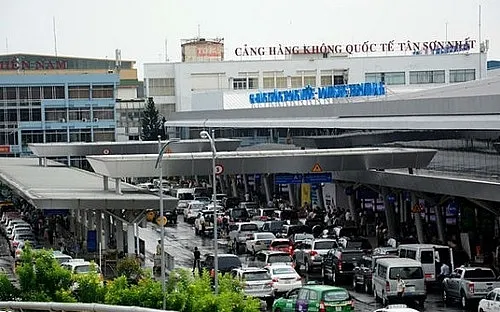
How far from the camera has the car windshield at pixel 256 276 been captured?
35.4m

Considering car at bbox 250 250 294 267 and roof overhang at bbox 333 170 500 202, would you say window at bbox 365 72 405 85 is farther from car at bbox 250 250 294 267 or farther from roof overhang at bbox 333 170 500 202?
car at bbox 250 250 294 267

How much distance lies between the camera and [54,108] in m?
107

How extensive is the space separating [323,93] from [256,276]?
51.3 meters

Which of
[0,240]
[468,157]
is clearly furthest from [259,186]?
[468,157]

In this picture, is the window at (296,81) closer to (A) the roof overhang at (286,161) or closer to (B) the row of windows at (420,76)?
(B) the row of windows at (420,76)

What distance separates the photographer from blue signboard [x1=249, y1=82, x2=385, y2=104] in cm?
8306

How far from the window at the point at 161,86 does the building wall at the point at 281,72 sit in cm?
10

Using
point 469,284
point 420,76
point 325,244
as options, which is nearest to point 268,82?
point 420,76

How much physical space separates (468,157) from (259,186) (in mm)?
32092

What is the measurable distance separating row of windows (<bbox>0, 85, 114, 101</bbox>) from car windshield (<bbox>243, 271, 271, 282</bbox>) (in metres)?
72.8

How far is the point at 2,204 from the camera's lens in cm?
7731

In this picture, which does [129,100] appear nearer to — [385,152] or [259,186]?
[259,186]

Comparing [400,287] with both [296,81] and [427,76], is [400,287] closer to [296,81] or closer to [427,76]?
[427,76]

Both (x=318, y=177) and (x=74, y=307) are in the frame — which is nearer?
(x=74, y=307)
